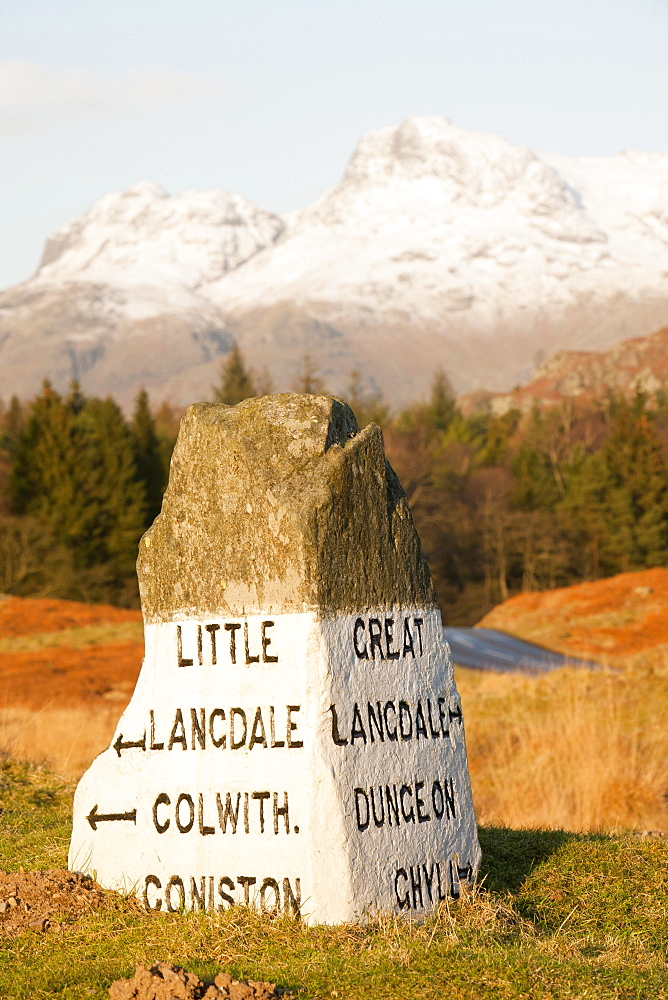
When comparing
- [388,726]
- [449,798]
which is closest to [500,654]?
[449,798]

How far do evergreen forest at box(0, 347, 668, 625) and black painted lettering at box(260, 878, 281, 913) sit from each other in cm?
4217

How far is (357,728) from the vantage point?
5605mm

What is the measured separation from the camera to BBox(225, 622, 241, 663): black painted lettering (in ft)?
19.0

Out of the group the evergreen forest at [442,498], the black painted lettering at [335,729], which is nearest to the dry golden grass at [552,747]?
the black painted lettering at [335,729]

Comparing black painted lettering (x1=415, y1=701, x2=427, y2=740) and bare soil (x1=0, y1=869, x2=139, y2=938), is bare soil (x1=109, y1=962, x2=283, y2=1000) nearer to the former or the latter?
bare soil (x1=0, y1=869, x2=139, y2=938)

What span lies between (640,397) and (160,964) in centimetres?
7932

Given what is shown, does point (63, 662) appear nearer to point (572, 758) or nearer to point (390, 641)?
point (572, 758)

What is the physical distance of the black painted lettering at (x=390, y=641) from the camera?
5.86 metres

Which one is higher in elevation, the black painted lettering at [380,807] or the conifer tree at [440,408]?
the conifer tree at [440,408]

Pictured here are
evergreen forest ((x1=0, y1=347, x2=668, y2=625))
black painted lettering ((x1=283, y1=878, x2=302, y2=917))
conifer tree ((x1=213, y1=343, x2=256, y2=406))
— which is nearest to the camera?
black painted lettering ((x1=283, y1=878, x2=302, y2=917))

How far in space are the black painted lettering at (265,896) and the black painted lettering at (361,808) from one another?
1.72ft

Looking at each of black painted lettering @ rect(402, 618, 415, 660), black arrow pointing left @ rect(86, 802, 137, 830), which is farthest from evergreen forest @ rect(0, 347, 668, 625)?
black painted lettering @ rect(402, 618, 415, 660)

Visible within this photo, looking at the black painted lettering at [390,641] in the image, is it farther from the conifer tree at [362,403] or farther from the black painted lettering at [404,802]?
the conifer tree at [362,403]

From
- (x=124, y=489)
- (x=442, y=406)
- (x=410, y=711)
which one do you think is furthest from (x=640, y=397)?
(x=410, y=711)
